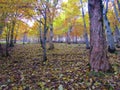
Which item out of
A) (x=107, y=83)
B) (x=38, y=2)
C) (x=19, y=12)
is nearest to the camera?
(x=107, y=83)

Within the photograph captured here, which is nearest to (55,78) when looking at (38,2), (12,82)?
(12,82)

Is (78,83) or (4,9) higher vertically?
(4,9)

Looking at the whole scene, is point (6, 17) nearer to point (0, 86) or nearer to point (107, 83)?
point (0, 86)

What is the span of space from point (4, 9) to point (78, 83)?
312 inches

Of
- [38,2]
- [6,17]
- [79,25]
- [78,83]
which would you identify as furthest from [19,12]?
[79,25]

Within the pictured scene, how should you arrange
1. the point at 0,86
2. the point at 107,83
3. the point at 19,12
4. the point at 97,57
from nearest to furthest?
the point at 107,83
the point at 0,86
the point at 97,57
the point at 19,12

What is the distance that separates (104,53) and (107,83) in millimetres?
1688

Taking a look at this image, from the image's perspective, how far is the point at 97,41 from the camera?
721cm

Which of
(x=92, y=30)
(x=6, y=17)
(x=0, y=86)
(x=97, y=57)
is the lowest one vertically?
(x=0, y=86)

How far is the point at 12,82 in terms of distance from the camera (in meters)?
6.66

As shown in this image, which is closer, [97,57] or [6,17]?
[97,57]

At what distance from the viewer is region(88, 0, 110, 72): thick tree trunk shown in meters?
7.11

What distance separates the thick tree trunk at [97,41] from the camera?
7109 mm

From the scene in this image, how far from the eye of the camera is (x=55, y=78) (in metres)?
6.75
